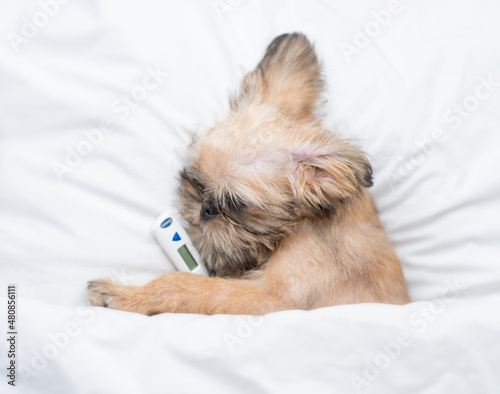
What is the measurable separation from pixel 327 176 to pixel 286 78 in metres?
0.61

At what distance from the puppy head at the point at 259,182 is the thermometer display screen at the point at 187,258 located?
59 millimetres

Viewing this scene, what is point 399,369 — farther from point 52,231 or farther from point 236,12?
point 236,12

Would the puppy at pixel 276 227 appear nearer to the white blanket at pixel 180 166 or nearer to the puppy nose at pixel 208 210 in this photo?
the puppy nose at pixel 208 210

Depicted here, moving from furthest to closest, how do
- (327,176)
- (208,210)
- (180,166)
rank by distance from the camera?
(180,166), (208,210), (327,176)

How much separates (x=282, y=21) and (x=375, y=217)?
47.2 inches

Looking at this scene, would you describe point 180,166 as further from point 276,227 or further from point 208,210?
point 276,227

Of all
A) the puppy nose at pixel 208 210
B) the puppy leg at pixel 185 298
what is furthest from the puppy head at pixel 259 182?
the puppy leg at pixel 185 298

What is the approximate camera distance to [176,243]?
6.78 feet

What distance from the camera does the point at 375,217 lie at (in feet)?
6.76

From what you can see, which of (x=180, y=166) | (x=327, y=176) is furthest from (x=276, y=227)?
(x=180, y=166)

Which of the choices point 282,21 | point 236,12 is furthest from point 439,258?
point 236,12

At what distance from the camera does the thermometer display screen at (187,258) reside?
2.08 metres

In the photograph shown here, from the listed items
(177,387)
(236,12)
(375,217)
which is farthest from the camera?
(236,12)

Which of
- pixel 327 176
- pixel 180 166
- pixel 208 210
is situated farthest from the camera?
pixel 180 166
